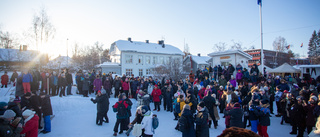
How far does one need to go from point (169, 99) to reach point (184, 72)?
1153cm

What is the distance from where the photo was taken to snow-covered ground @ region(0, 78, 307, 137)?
7.34 m

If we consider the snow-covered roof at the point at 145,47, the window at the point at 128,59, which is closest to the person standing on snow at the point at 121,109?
the snow-covered roof at the point at 145,47

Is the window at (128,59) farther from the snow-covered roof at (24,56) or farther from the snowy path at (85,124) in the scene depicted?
the snowy path at (85,124)

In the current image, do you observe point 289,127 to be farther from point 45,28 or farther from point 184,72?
point 45,28

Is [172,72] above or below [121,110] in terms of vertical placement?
above

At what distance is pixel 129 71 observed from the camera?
3497 cm

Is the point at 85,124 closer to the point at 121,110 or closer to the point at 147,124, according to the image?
the point at 121,110

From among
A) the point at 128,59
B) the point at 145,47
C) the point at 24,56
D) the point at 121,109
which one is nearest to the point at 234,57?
the point at 121,109

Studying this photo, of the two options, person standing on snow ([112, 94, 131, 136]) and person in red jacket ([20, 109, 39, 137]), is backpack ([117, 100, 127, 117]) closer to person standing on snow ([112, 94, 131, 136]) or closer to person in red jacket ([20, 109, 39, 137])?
person standing on snow ([112, 94, 131, 136])

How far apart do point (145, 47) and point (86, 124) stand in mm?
30268

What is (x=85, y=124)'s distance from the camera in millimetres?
8625

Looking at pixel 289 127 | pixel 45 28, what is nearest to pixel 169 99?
pixel 289 127

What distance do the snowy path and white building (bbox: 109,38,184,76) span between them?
2247cm

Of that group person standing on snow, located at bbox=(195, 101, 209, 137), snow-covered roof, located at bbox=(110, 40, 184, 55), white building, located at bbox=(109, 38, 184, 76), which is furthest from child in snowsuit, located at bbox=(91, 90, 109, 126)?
snow-covered roof, located at bbox=(110, 40, 184, 55)
